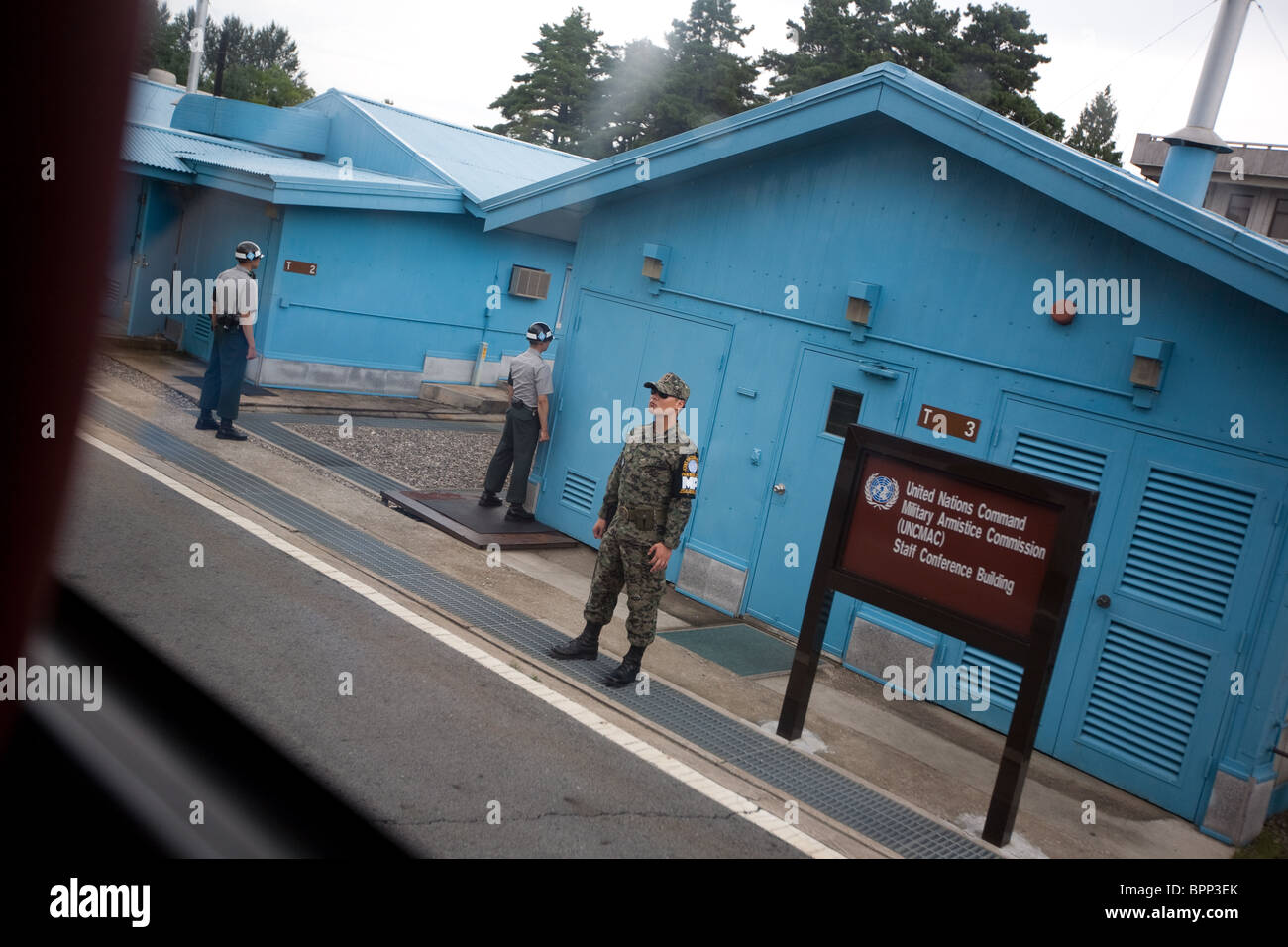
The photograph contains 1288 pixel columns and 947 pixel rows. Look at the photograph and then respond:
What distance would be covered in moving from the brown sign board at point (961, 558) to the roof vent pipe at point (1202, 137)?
407 cm

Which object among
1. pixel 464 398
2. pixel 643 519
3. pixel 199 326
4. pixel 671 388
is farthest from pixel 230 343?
pixel 643 519

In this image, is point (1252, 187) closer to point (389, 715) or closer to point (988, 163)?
point (988, 163)

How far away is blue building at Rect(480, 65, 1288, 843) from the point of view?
6938 mm

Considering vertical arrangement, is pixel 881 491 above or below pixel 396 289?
below

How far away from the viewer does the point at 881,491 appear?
6.80 metres

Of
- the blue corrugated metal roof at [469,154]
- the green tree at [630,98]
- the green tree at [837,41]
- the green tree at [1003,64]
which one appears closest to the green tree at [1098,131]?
the green tree at [1003,64]

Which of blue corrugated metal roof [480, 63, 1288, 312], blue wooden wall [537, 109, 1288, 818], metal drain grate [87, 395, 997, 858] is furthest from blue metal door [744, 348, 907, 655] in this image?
metal drain grate [87, 395, 997, 858]

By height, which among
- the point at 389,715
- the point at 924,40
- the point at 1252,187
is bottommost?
the point at 389,715

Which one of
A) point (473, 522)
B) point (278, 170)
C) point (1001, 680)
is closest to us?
point (1001, 680)

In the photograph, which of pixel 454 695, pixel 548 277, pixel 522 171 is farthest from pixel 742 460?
pixel 522 171

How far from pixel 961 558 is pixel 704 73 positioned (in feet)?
104

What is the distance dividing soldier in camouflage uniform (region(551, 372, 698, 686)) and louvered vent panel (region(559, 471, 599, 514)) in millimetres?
3559

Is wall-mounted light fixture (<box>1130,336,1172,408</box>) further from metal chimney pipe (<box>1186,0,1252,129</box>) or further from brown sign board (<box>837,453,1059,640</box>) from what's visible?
metal chimney pipe (<box>1186,0,1252,129</box>)
